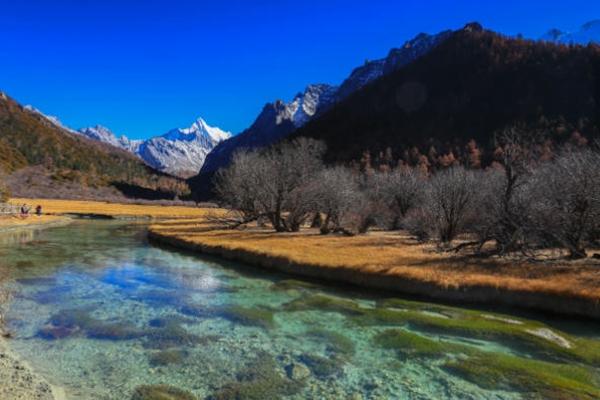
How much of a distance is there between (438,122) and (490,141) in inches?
1256

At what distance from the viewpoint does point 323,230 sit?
161 feet

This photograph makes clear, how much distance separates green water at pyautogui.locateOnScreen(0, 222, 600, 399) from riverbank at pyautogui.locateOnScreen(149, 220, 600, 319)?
67.6 inches

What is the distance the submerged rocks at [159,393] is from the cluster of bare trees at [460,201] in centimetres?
2405

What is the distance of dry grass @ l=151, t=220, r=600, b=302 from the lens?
823 inches

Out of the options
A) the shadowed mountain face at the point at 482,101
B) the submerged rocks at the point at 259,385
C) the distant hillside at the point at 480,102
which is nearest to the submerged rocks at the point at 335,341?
the submerged rocks at the point at 259,385

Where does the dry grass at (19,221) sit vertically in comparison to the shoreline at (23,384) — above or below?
above

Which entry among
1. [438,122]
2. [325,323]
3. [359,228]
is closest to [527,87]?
[438,122]

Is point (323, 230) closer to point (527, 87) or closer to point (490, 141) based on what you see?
point (490, 141)

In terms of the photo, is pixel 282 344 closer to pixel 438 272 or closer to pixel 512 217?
pixel 438 272

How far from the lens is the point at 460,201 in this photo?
39781mm

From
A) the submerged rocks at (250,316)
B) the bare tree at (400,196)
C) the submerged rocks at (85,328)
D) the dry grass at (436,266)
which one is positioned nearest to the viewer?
the submerged rocks at (85,328)

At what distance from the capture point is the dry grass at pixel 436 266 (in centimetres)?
2089

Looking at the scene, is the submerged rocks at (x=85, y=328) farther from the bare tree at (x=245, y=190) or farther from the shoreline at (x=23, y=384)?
the bare tree at (x=245, y=190)

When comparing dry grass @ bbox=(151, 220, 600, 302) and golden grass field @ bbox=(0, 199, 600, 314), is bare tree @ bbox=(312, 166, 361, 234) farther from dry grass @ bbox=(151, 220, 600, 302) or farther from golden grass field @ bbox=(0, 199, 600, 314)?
dry grass @ bbox=(151, 220, 600, 302)
